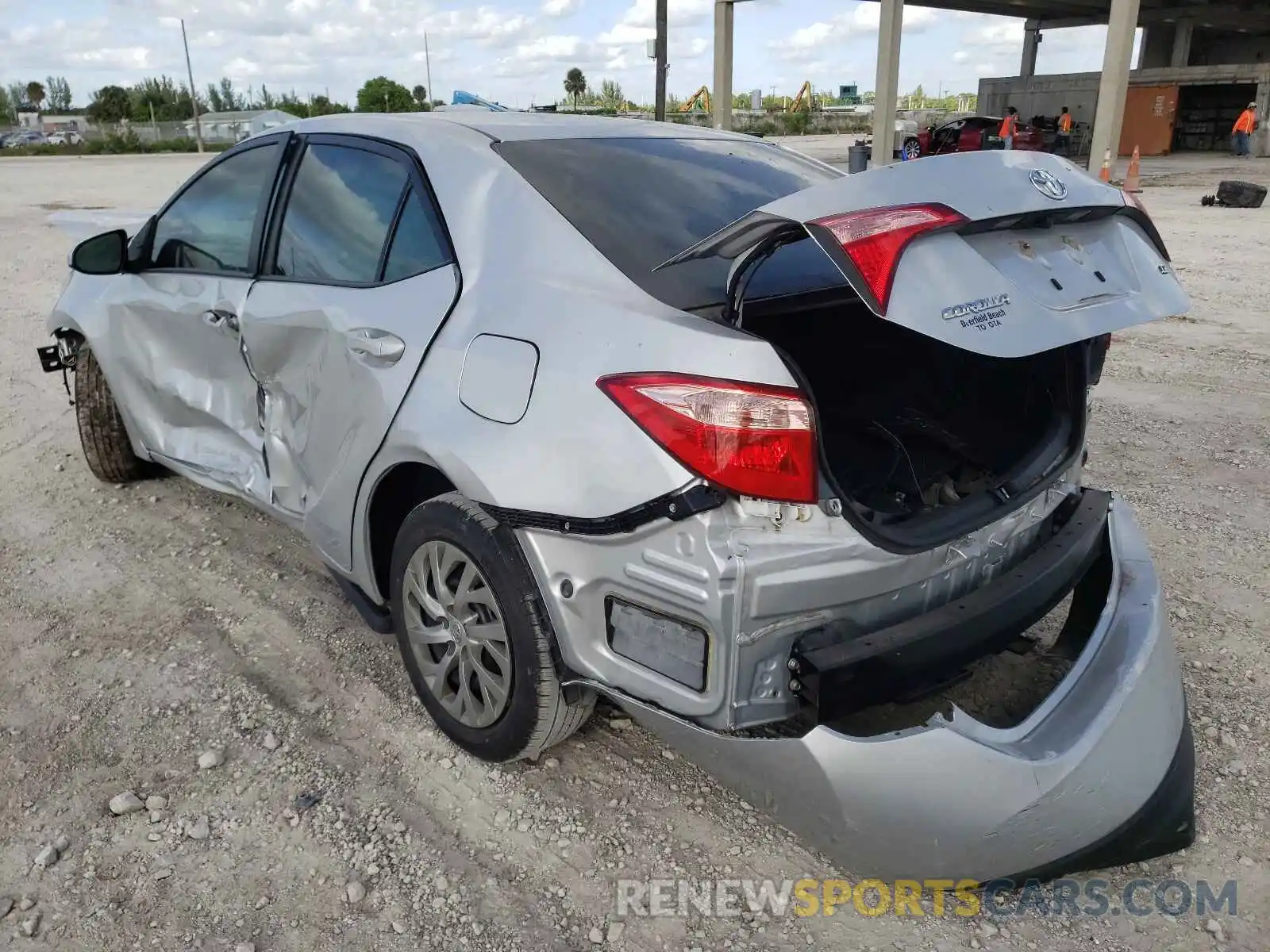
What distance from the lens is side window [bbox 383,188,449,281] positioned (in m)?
2.54

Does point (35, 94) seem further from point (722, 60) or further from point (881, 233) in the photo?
point (881, 233)

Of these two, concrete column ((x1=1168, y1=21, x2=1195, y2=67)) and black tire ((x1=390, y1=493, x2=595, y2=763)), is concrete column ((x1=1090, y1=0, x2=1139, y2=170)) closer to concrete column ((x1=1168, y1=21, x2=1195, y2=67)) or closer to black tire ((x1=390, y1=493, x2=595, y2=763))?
concrete column ((x1=1168, y1=21, x2=1195, y2=67))

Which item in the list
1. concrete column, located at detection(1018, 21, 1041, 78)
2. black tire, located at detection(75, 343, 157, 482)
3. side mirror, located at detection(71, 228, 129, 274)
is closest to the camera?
side mirror, located at detection(71, 228, 129, 274)

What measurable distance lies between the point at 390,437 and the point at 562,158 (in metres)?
0.90

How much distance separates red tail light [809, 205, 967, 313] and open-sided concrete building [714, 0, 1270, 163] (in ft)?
71.8

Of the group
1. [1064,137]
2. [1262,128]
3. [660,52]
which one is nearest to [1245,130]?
[1262,128]

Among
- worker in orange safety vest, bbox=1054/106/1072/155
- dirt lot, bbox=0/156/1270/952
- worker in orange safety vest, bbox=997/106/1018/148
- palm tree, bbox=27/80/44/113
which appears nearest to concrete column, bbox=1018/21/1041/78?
worker in orange safety vest, bbox=1054/106/1072/155

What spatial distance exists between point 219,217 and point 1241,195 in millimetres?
15397

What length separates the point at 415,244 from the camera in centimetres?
261

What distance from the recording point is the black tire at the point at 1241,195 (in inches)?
559

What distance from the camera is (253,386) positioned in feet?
10.7

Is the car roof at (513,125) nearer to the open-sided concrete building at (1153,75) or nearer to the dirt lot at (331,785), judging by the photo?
the dirt lot at (331,785)

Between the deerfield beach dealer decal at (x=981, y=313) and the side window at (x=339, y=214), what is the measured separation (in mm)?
1648

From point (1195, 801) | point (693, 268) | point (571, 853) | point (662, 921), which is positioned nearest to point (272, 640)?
point (571, 853)
